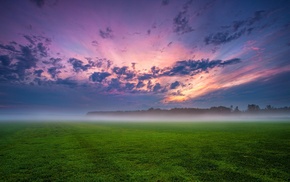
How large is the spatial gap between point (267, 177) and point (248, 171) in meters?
1.01

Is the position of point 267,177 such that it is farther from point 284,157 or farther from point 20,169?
point 20,169

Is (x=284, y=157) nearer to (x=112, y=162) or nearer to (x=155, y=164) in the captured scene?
(x=155, y=164)

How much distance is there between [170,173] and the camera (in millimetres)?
9164

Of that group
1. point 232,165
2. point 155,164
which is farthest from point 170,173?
point 232,165

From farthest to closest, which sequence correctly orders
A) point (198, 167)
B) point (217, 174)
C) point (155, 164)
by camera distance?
point (155, 164) → point (198, 167) → point (217, 174)

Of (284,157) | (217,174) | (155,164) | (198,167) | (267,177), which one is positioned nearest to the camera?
(267,177)

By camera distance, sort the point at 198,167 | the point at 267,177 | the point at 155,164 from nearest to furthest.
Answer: the point at 267,177 < the point at 198,167 < the point at 155,164

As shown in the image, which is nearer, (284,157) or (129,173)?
(129,173)

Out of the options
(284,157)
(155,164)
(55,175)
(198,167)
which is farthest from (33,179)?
(284,157)

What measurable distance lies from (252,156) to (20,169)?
16135mm

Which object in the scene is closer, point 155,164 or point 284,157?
point 155,164

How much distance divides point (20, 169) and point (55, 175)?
302 cm

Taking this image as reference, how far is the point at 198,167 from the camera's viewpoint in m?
10.1

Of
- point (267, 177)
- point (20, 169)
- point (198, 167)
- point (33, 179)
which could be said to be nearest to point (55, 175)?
point (33, 179)
